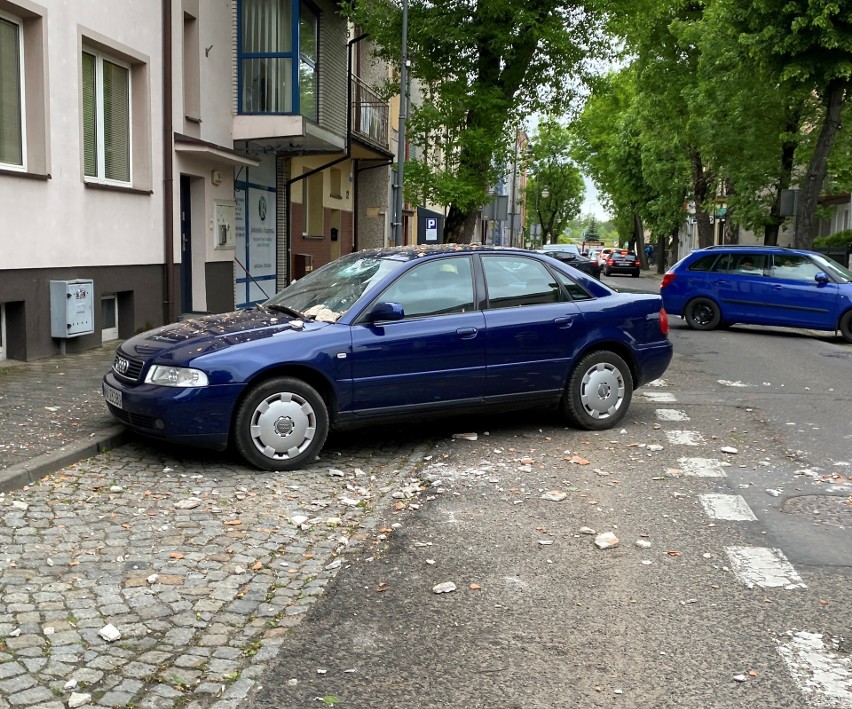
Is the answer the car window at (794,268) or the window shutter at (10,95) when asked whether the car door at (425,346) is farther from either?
the car window at (794,268)

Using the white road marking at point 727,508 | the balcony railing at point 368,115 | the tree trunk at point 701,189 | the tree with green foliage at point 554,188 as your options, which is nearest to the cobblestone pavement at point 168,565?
the white road marking at point 727,508

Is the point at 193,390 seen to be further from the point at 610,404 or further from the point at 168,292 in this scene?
the point at 168,292

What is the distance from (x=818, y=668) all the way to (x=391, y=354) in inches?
163

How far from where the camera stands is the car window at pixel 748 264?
60.7ft

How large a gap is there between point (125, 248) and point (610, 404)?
8.00 m

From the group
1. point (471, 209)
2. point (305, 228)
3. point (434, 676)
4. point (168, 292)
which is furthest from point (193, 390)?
point (305, 228)

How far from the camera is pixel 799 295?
17953mm

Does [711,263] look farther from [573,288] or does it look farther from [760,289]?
[573,288]

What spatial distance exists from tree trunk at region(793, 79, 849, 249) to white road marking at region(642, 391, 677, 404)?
16188 millimetres

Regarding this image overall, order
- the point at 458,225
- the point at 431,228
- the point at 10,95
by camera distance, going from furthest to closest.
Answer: the point at 431,228 < the point at 458,225 < the point at 10,95

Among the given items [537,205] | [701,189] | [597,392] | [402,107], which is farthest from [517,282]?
[537,205]

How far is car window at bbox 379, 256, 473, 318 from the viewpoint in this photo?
25.5 ft

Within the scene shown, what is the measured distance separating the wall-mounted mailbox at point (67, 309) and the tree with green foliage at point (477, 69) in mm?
Result: 9883

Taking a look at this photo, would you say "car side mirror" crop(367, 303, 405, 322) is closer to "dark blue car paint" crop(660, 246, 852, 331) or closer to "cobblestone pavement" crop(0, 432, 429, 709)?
"cobblestone pavement" crop(0, 432, 429, 709)
